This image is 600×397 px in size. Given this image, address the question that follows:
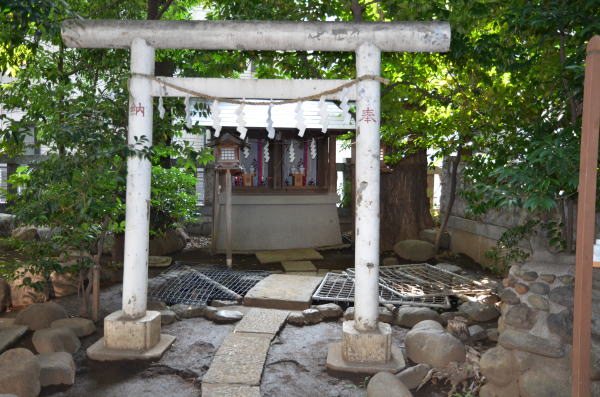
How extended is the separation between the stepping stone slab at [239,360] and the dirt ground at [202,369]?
98mm

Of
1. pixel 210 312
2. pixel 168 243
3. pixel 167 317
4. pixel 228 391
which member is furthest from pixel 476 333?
pixel 168 243

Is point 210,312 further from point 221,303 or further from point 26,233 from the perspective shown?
point 26,233

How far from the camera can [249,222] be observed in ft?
43.1

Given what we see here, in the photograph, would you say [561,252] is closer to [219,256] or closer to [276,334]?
[276,334]

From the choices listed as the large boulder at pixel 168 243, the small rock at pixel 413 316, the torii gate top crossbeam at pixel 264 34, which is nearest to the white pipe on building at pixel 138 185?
the torii gate top crossbeam at pixel 264 34

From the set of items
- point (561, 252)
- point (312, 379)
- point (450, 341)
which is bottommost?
point (312, 379)

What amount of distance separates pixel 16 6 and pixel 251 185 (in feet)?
31.9

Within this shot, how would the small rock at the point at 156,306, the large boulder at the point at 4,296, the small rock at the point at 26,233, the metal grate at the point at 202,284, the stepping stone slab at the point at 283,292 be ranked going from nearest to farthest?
the small rock at the point at 156,306 → the large boulder at the point at 4,296 → the stepping stone slab at the point at 283,292 → the metal grate at the point at 202,284 → the small rock at the point at 26,233

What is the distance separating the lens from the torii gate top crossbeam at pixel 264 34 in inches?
193

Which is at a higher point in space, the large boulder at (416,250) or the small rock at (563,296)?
the small rock at (563,296)

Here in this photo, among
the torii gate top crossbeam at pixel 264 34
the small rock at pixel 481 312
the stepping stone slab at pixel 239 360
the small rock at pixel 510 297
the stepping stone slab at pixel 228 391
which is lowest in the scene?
the stepping stone slab at pixel 228 391

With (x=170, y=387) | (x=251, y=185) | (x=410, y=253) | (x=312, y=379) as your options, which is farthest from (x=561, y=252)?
(x=251, y=185)

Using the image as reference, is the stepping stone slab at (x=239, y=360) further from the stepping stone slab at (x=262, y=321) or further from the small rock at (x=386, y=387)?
the small rock at (x=386, y=387)

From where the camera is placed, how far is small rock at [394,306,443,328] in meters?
6.29
